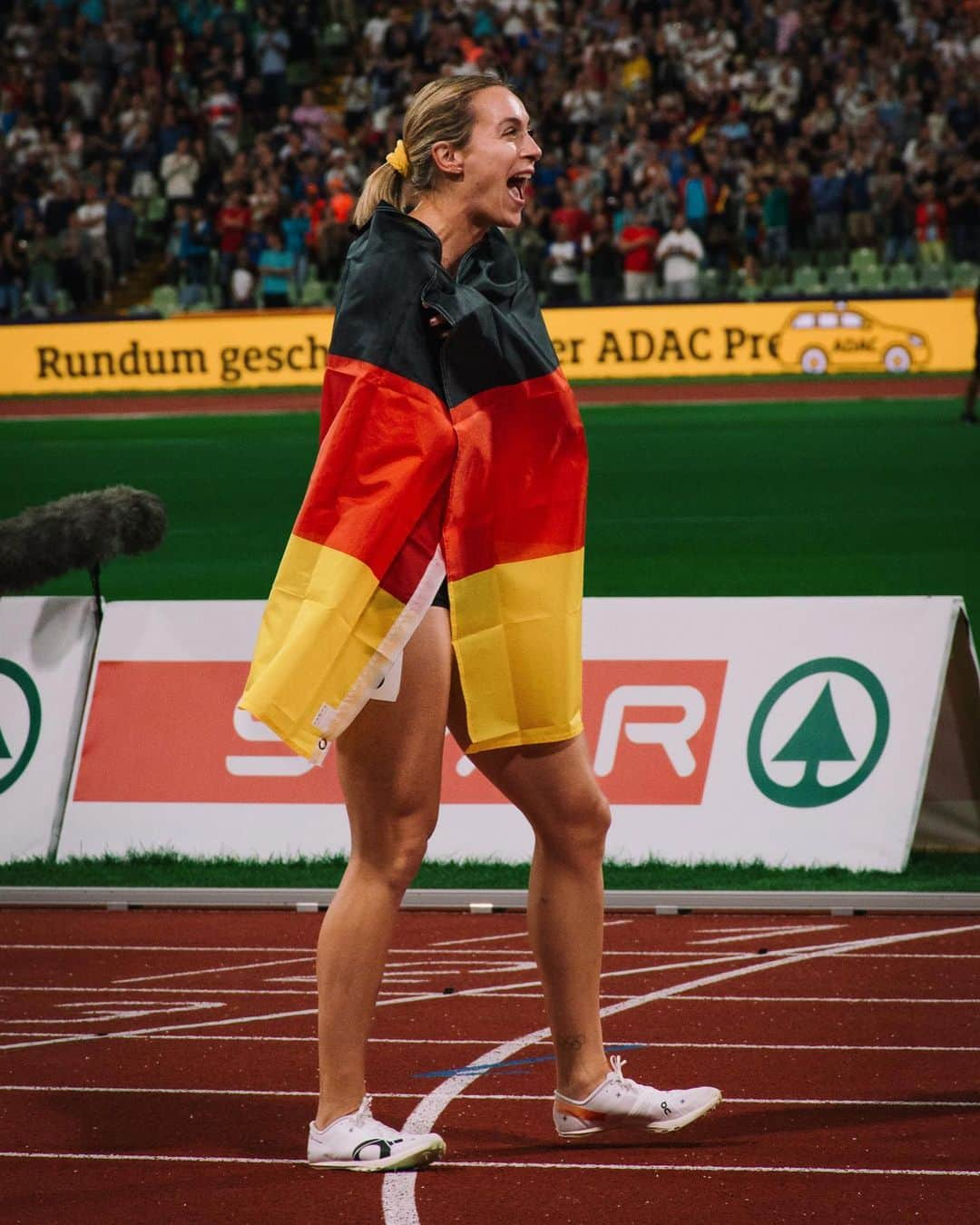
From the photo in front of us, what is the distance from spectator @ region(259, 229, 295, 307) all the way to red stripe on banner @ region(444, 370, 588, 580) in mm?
25592

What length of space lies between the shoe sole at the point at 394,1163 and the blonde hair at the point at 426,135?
5.75 feet

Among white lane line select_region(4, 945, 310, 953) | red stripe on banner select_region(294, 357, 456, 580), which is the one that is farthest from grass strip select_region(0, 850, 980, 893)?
red stripe on banner select_region(294, 357, 456, 580)

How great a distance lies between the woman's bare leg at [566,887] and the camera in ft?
13.0

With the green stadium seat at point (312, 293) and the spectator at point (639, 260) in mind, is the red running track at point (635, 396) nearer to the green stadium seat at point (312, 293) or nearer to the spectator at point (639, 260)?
the spectator at point (639, 260)

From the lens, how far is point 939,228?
27031 millimetres

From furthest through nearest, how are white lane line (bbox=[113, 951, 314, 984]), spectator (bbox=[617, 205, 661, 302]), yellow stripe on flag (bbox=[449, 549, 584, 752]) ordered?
spectator (bbox=[617, 205, 661, 302]) < white lane line (bbox=[113, 951, 314, 984]) < yellow stripe on flag (bbox=[449, 549, 584, 752])

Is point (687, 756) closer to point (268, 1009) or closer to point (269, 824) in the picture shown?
point (269, 824)

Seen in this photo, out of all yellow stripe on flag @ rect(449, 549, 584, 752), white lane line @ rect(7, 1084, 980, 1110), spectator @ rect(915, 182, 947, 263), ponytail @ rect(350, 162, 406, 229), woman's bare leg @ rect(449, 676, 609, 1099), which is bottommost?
spectator @ rect(915, 182, 947, 263)

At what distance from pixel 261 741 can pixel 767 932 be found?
2.07 metres

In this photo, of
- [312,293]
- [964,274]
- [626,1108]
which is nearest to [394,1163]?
[626,1108]

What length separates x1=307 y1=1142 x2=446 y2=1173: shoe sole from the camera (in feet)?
12.7

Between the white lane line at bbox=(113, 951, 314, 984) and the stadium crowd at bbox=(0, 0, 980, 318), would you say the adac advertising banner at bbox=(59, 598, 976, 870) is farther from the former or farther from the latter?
the stadium crowd at bbox=(0, 0, 980, 318)

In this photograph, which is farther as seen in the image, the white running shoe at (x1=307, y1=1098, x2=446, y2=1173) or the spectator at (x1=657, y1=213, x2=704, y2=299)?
the spectator at (x1=657, y1=213, x2=704, y2=299)

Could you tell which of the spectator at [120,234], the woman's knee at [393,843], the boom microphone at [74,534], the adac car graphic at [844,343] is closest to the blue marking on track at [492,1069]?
the woman's knee at [393,843]
